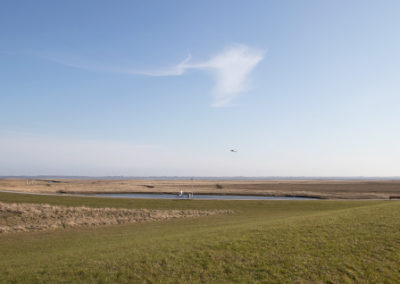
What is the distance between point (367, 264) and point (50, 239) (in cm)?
2146

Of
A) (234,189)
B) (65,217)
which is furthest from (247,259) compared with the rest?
(234,189)

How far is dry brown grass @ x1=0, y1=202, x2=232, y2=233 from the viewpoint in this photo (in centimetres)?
2811

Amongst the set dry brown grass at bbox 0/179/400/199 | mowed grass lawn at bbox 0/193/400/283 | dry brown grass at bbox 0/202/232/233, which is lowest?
dry brown grass at bbox 0/179/400/199

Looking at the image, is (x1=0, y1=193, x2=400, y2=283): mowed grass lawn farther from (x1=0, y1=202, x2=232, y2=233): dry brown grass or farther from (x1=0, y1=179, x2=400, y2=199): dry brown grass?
(x1=0, y1=179, x2=400, y2=199): dry brown grass

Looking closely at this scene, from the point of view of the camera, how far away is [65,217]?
32625 mm

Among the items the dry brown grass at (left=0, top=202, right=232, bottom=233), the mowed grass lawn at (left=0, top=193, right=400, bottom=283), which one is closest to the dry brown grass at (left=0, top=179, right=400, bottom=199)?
the dry brown grass at (left=0, top=202, right=232, bottom=233)

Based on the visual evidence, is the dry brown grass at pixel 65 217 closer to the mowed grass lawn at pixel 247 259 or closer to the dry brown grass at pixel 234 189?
the mowed grass lawn at pixel 247 259

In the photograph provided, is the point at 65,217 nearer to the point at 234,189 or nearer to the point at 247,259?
the point at 247,259

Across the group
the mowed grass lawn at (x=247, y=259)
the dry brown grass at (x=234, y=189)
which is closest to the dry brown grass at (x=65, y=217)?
the mowed grass lawn at (x=247, y=259)

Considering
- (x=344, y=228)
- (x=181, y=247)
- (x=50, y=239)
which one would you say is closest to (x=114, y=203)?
(x=50, y=239)

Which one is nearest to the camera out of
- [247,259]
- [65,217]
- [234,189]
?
[247,259]

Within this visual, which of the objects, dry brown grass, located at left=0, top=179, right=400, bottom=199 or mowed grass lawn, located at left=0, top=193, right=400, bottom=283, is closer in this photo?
mowed grass lawn, located at left=0, top=193, right=400, bottom=283

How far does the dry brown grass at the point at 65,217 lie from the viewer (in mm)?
28111

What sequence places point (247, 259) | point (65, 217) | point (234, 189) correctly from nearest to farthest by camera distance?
1. point (247, 259)
2. point (65, 217)
3. point (234, 189)
